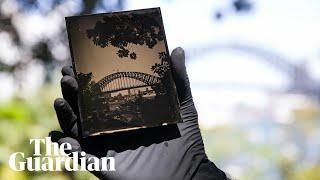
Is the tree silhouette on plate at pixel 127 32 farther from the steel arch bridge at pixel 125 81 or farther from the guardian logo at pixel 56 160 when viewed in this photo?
the guardian logo at pixel 56 160

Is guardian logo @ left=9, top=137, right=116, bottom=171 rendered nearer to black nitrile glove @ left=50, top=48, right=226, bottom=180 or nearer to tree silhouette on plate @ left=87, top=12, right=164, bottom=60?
black nitrile glove @ left=50, top=48, right=226, bottom=180

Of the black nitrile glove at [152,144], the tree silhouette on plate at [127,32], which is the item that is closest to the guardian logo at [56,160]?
the black nitrile glove at [152,144]

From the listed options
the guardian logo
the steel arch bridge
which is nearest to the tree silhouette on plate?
the steel arch bridge

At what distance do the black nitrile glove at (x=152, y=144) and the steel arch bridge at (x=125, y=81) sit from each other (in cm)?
4

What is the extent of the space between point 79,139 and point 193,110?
0.66 ft

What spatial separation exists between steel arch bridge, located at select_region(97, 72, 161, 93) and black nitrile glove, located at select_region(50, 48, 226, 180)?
41 mm

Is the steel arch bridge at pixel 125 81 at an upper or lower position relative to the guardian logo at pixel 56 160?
upper

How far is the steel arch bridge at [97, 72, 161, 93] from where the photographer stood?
87 cm

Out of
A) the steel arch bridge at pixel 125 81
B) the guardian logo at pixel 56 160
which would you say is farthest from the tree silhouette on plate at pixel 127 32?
the guardian logo at pixel 56 160

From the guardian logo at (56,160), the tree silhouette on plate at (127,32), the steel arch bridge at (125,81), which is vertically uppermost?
the tree silhouette on plate at (127,32)

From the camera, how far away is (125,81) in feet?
2.87

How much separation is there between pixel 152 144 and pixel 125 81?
11cm

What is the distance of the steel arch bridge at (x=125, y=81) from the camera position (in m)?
0.87

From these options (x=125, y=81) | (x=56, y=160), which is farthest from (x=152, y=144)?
(x=56, y=160)
